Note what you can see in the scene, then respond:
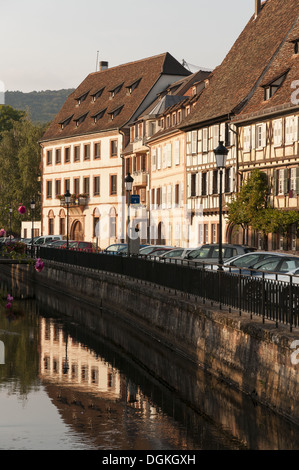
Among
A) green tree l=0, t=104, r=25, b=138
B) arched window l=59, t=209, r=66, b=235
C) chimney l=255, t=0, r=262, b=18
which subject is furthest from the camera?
green tree l=0, t=104, r=25, b=138

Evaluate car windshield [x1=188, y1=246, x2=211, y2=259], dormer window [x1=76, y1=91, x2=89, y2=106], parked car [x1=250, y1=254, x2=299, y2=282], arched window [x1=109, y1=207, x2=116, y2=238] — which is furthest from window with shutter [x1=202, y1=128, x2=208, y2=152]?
dormer window [x1=76, y1=91, x2=89, y2=106]

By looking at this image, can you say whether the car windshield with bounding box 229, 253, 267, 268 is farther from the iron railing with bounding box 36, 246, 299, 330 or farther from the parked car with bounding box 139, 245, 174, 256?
Answer: the parked car with bounding box 139, 245, 174, 256

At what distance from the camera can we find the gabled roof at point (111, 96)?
80.9 m

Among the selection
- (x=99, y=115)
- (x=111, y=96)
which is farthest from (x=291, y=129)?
(x=111, y=96)

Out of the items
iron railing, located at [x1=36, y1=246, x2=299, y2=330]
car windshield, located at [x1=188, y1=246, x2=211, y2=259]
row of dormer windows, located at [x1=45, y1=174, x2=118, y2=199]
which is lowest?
iron railing, located at [x1=36, y1=246, x2=299, y2=330]

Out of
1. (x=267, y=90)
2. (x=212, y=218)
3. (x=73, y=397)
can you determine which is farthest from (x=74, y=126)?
(x=73, y=397)

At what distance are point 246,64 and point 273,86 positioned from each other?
726cm

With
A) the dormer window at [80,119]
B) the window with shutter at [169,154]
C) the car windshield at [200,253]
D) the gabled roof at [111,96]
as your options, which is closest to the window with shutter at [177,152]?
the window with shutter at [169,154]

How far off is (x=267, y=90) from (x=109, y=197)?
3422cm

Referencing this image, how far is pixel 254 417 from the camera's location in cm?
1741

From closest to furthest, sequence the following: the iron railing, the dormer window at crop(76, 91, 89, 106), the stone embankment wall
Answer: the stone embankment wall
the iron railing
the dormer window at crop(76, 91, 89, 106)

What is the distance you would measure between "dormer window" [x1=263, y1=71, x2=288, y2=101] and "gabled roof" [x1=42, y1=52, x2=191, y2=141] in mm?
31393

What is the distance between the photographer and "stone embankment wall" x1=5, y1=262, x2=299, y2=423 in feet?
54.0
